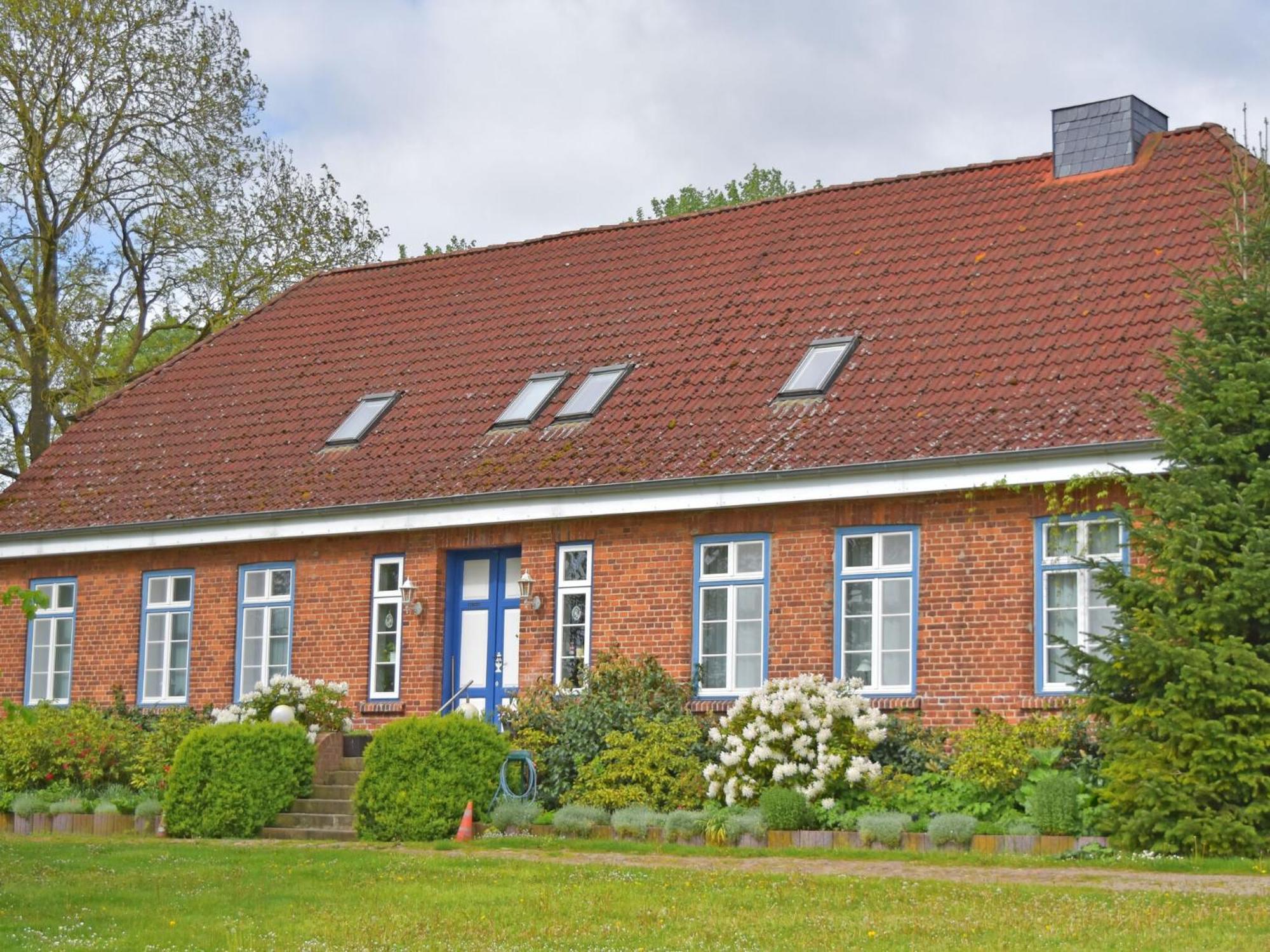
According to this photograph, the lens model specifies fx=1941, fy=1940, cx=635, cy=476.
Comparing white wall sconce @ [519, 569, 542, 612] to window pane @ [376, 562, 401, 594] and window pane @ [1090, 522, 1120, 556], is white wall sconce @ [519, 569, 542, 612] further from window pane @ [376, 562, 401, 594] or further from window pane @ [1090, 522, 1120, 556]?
window pane @ [1090, 522, 1120, 556]

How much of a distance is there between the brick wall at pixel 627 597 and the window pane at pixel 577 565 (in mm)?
148

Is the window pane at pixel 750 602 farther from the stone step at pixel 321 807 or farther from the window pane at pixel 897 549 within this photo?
the stone step at pixel 321 807

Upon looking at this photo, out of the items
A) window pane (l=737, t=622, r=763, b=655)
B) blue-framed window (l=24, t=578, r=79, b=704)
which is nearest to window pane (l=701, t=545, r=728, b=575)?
window pane (l=737, t=622, r=763, b=655)

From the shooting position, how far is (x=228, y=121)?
35625mm

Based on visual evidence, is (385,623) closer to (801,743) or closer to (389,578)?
(389,578)

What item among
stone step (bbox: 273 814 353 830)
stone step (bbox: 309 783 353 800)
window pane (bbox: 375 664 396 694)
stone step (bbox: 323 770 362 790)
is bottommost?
stone step (bbox: 273 814 353 830)


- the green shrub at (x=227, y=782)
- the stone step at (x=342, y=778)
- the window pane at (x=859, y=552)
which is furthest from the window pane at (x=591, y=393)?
the green shrub at (x=227, y=782)

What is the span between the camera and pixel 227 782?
20062 millimetres

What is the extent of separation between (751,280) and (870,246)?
61.8 inches

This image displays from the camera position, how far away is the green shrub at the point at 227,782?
20.0m

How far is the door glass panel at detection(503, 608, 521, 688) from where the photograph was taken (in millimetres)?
22641

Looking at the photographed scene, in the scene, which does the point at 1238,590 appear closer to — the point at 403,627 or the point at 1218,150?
the point at 1218,150

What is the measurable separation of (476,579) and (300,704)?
263 centimetres

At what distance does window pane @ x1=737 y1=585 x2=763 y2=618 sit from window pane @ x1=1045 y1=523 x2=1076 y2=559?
3263 mm
